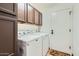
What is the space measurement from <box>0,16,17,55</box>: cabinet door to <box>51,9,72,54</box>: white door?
83 cm

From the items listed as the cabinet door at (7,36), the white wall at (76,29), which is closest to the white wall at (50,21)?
the white wall at (76,29)

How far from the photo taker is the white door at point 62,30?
1685 millimetres

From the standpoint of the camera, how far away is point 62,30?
5.64 feet

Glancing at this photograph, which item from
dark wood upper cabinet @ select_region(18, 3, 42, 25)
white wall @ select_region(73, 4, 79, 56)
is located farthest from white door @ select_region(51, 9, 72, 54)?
dark wood upper cabinet @ select_region(18, 3, 42, 25)

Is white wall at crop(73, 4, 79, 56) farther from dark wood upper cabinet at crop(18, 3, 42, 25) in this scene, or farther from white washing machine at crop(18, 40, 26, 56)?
white washing machine at crop(18, 40, 26, 56)

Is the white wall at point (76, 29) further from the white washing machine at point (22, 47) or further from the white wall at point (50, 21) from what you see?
the white washing machine at point (22, 47)

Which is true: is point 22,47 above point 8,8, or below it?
below

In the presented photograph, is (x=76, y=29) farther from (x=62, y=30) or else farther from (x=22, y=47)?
(x=22, y=47)

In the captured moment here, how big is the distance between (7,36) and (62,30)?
1023mm

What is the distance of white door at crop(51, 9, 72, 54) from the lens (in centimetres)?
168

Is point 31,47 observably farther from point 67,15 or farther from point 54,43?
point 67,15

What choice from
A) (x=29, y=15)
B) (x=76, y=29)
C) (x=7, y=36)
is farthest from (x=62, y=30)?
(x=7, y=36)

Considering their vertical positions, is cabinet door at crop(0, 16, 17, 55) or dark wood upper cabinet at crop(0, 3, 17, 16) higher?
dark wood upper cabinet at crop(0, 3, 17, 16)

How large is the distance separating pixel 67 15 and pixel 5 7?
1.09 meters
